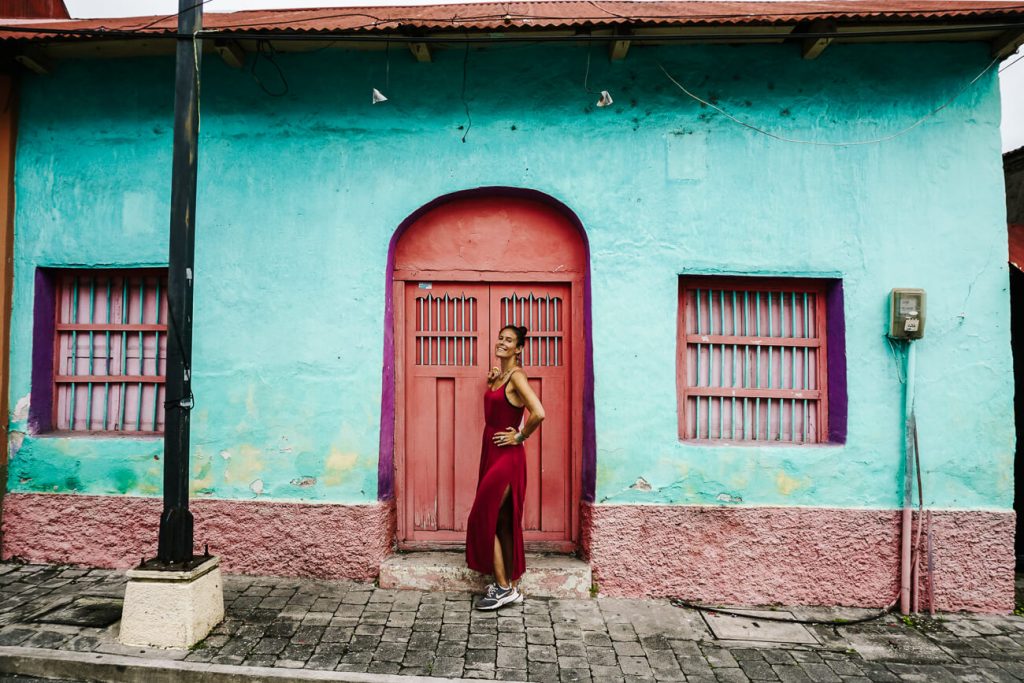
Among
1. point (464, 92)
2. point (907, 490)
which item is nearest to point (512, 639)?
point (907, 490)

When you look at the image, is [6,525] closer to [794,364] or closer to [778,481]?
[778,481]

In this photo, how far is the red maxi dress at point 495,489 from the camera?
4195mm

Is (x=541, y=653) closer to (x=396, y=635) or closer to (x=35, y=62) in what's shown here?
(x=396, y=635)

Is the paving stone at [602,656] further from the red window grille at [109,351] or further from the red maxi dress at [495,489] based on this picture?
the red window grille at [109,351]

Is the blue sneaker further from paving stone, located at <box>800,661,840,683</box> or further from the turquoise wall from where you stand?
paving stone, located at <box>800,661,840,683</box>

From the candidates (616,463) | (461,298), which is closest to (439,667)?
(616,463)

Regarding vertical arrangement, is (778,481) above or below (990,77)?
below

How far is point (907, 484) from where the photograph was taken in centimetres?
450

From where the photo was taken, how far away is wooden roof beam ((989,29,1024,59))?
4367 mm

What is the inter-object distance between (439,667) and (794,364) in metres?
3.50

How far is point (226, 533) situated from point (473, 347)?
2461mm

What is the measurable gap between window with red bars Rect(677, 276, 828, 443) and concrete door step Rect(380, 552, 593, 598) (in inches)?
56.8

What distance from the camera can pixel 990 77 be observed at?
4.62 m

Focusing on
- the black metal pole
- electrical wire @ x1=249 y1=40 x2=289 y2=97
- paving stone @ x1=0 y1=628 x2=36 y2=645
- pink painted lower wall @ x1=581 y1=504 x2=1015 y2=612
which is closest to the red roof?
pink painted lower wall @ x1=581 y1=504 x2=1015 y2=612
